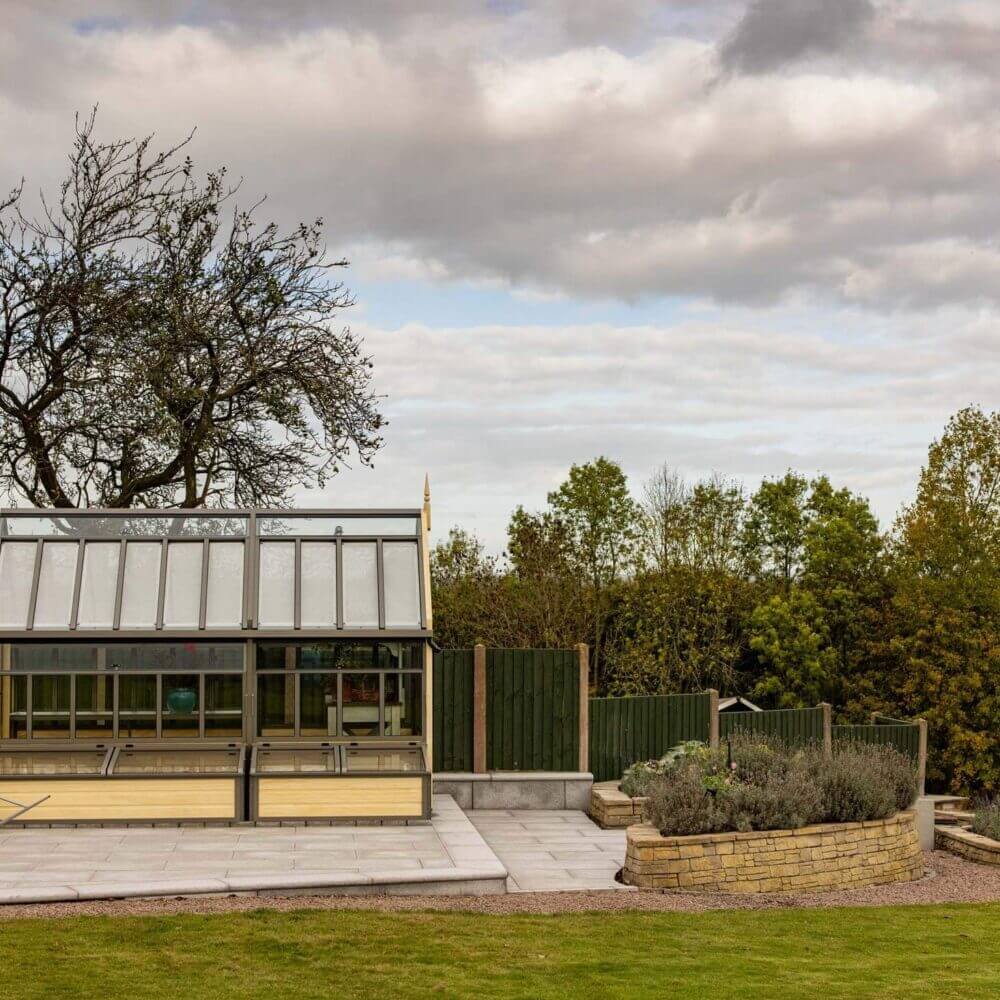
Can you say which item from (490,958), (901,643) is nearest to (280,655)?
(490,958)

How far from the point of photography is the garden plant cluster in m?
14.6

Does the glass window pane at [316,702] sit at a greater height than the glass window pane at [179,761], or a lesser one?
greater

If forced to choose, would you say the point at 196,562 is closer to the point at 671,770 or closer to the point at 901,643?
the point at 671,770

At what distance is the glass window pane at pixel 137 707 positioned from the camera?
17.0 metres

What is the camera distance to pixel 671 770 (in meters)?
17.1

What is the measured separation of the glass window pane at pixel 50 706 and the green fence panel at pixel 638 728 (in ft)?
25.3

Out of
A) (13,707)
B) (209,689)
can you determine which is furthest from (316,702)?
(13,707)

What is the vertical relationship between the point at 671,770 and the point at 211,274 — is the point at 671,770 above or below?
below

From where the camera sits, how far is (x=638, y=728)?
2047cm

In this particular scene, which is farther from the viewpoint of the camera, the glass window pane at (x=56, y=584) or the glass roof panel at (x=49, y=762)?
the glass window pane at (x=56, y=584)

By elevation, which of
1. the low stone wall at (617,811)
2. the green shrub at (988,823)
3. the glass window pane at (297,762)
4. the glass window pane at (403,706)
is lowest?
the green shrub at (988,823)

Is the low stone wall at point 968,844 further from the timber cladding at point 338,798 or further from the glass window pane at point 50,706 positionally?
the glass window pane at point 50,706

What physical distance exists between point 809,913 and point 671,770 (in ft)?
13.9

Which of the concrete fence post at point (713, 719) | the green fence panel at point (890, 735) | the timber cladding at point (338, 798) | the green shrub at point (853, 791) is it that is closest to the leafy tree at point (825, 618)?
the green fence panel at point (890, 735)
